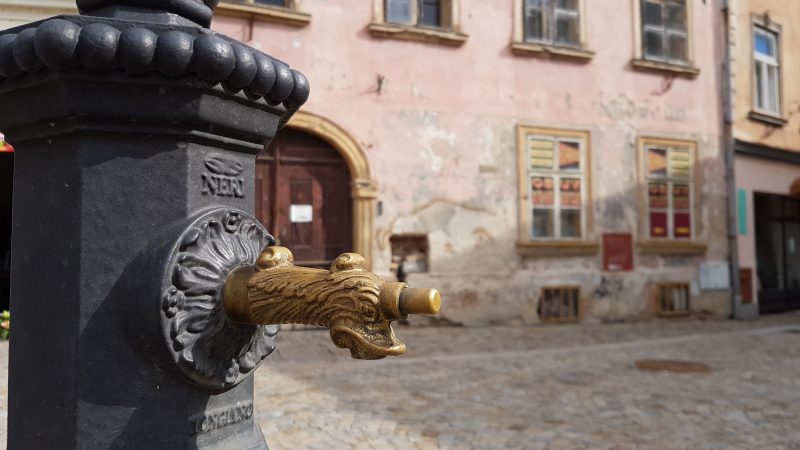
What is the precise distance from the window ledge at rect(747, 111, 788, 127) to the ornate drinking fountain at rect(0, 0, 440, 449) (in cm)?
1252

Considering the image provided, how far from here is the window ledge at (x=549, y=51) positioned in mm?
9664

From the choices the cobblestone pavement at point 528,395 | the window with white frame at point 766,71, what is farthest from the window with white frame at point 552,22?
the cobblestone pavement at point 528,395

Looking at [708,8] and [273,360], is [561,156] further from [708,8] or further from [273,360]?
[273,360]

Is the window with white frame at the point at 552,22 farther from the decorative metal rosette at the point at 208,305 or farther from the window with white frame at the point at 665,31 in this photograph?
the decorative metal rosette at the point at 208,305

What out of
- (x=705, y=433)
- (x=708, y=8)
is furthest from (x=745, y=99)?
(x=705, y=433)

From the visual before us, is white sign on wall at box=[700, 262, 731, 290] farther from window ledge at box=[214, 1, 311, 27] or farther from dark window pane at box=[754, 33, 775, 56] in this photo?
window ledge at box=[214, 1, 311, 27]

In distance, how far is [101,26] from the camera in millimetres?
947

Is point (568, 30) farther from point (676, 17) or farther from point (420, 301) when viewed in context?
point (420, 301)

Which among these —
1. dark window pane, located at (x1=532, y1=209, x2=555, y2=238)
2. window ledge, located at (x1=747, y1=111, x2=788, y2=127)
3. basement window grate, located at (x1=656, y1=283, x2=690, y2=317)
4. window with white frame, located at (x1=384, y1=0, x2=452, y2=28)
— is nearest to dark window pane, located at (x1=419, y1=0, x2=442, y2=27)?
window with white frame, located at (x1=384, y1=0, x2=452, y2=28)

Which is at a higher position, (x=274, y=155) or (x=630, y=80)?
(x=630, y=80)

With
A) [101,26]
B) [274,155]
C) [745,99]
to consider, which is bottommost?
[101,26]

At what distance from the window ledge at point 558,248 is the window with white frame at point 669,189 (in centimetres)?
127

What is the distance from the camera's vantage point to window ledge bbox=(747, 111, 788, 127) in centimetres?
1169

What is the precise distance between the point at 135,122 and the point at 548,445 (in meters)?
3.06
